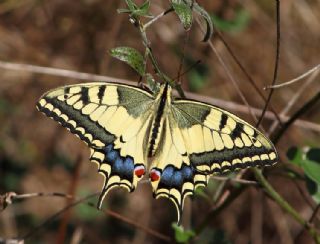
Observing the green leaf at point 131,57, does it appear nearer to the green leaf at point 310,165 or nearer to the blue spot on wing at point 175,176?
the blue spot on wing at point 175,176

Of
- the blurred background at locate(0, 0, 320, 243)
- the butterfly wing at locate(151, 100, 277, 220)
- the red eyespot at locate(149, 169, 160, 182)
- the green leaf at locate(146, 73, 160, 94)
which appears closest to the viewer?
the green leaf at locate(146, 73, 160, 94)

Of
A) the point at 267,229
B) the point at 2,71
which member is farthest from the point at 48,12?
the point at 267,229

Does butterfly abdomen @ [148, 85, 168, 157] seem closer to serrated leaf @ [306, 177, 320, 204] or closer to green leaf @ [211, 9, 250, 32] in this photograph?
serrated leaf @ [306, 177, 320, 204]

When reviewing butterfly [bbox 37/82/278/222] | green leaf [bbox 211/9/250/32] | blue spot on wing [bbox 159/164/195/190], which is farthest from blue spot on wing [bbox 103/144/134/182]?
green leaf [bbox 211/9/250/32]

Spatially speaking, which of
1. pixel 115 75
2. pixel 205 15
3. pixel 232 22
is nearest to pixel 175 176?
pixel 205 15

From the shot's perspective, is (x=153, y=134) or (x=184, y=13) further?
(x=153, y=134)

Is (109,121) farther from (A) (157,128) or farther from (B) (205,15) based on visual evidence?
(B) (205,15)

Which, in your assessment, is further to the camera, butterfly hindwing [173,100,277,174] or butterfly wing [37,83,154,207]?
butterfly wing [37,83,154,207]
